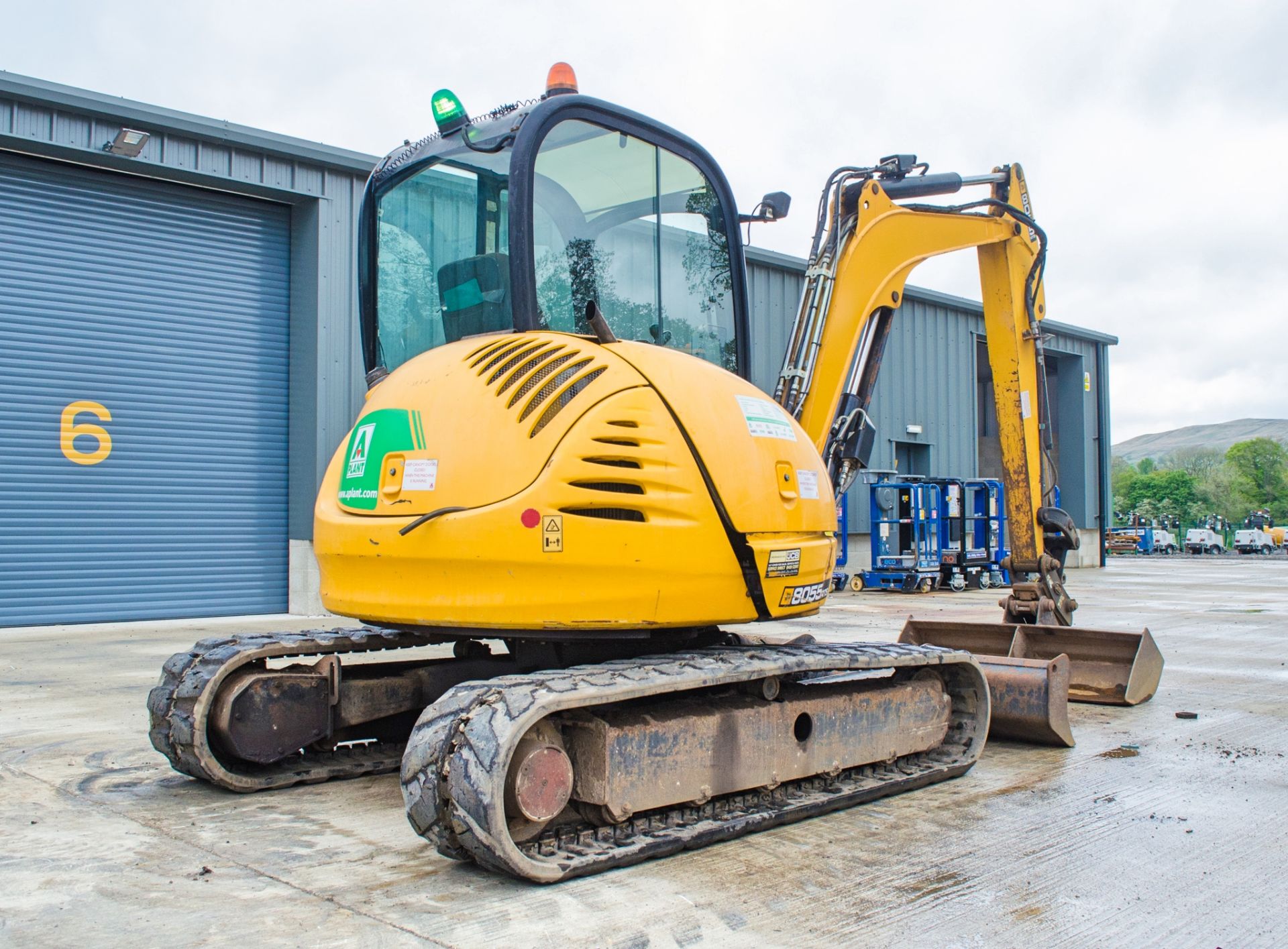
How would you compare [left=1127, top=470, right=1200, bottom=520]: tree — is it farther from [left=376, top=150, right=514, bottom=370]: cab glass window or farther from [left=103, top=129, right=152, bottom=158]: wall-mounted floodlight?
[left=376, top=150, right=514, bottom=370]: cab glass window

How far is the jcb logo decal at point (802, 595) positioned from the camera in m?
4.50

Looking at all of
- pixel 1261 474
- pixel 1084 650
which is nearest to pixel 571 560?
pixel 1084 650

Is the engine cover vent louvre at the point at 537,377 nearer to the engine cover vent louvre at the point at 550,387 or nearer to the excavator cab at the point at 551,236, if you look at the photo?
the engine cover vent louvre at the point at 550,387

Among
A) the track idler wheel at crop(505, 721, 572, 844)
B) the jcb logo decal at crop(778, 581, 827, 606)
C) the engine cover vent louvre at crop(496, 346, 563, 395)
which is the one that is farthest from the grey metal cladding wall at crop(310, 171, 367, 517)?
the track idler wheel at crop(505, 721, 572, 844)

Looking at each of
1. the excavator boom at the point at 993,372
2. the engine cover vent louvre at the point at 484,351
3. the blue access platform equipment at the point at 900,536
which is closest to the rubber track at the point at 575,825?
the engine cover vent louvre at the point at 484,351

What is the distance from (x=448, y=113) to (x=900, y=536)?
17.9 metres

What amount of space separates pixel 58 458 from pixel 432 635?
10.4m

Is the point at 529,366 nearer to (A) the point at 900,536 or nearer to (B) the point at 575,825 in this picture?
(B) the point at 575,825

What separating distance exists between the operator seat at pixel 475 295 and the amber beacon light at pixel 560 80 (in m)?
0.81

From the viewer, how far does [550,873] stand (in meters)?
3.50

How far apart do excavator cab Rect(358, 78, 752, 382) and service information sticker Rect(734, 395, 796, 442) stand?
50cm

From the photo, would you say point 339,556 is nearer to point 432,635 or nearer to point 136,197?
point 432,635

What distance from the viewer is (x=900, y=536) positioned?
21.5 metres

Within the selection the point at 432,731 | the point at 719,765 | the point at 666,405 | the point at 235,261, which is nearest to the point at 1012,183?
the point at 666,405
